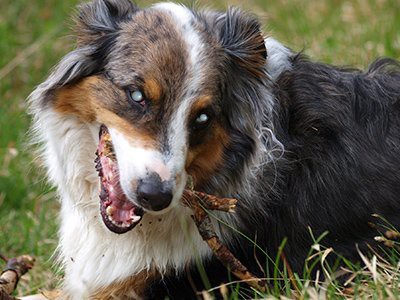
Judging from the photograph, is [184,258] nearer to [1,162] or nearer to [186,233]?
[186,233]

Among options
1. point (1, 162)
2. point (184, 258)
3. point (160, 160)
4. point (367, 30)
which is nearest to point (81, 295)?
point (184, 258)

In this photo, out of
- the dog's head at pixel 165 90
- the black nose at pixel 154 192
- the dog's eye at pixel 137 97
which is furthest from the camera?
the dog's eye at pixel 137 97

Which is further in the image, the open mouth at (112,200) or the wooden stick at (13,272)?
the wooden stick at (13,272)

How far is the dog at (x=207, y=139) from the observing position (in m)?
4.26

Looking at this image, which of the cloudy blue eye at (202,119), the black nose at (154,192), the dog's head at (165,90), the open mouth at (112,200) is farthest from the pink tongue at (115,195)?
the cloudy blue eye at (202,119)

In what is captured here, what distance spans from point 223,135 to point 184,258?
0.70 meters

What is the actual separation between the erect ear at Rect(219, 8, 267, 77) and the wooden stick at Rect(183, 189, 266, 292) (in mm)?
735

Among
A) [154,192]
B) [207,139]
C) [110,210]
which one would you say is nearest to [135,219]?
[110,210]

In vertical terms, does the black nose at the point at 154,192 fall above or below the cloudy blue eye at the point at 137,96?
below

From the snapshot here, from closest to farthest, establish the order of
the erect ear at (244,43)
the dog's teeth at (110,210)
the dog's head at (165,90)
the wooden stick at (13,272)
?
1. the dog's head at (165,90)
2. the dog's teeth at (110,210)
3. the erect ear at (244,43)
4. the wooden stick at (13,272)

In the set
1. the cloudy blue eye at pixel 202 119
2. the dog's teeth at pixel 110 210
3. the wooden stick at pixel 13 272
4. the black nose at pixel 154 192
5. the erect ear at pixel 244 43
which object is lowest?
the wooden stick at pixel 13 272

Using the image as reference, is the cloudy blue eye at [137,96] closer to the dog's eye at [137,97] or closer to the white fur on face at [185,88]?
the dog's eye at [137,97]

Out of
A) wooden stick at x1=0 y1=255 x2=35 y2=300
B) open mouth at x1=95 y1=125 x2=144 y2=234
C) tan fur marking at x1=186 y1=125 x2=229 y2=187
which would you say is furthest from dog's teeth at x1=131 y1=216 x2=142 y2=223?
wooden stick at x1=0 y1=255 x2=35 y2=300

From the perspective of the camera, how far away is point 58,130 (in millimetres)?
4617
